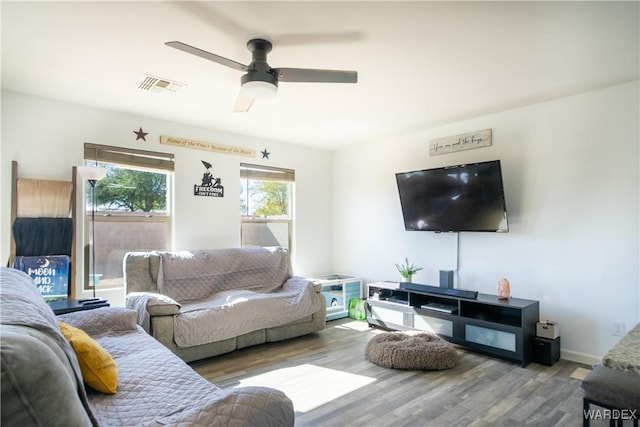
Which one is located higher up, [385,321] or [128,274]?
[128,274]

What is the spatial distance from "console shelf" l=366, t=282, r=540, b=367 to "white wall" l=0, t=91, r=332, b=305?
1489 mm

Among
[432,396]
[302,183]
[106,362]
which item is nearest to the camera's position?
[106,362]

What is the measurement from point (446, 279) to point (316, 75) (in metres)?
2.73

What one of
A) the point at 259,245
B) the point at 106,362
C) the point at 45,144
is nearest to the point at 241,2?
the point at 106,362

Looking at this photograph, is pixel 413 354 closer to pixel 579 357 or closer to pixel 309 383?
pixel 309 383

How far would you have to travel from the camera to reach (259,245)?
15.9 ft

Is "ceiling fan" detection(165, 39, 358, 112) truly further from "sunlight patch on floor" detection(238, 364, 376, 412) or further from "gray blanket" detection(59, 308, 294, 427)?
"sunlight patch on floor" detection(238, 364, 376, 412)

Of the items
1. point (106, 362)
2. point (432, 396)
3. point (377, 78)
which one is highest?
point (377, 78)

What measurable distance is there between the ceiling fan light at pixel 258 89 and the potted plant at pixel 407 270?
9.20ft

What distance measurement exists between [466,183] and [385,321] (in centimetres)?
185

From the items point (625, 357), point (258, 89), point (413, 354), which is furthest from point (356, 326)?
point (258, 89)

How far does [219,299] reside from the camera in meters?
3.68

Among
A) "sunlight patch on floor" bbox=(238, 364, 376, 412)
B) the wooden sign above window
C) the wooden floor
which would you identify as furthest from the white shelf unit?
the wooden sign above window

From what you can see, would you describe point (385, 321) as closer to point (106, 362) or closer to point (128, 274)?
point (128, 274)
